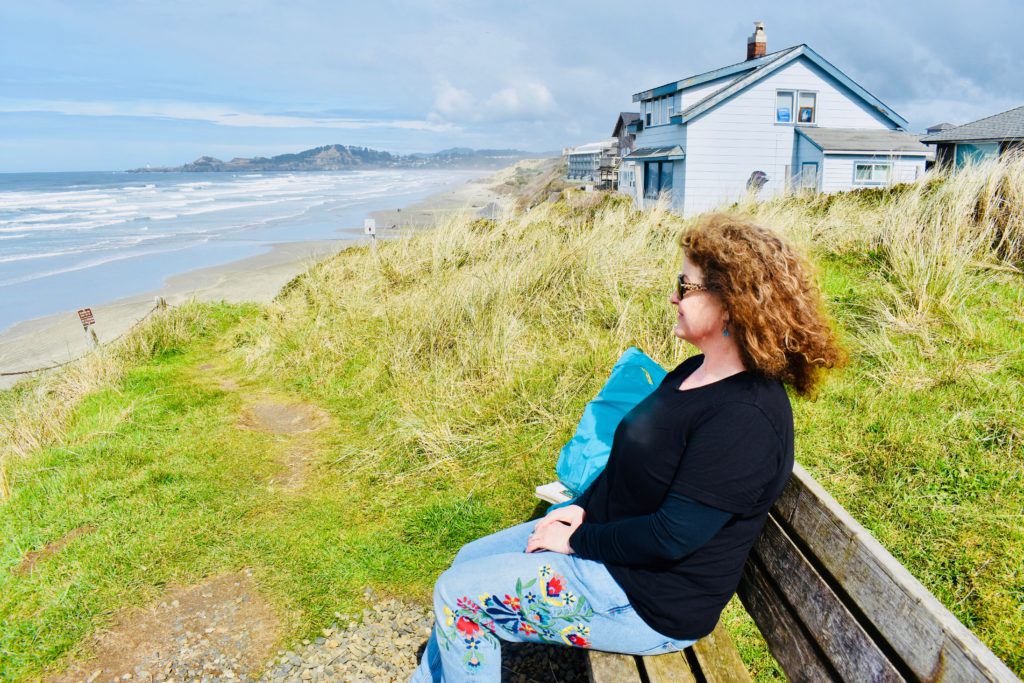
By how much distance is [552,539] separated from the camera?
2.22 meters

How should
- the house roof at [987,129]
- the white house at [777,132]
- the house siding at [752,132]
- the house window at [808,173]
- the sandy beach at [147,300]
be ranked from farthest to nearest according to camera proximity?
the house roof at [987,129], the house siding at [752,132], the white house at [777,132], the house window at [808,173], the sandy beach at [147,300]

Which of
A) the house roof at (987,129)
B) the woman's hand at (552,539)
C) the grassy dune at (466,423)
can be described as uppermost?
the house roof at (987,129)

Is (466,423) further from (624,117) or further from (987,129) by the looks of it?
(624,117)

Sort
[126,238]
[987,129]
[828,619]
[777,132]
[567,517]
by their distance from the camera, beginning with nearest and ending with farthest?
[828,619], [567,517], [777,132], [987,129], [126,238]

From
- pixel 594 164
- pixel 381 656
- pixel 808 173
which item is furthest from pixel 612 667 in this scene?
pixel 594 164

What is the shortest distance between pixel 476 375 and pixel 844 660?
177 inches

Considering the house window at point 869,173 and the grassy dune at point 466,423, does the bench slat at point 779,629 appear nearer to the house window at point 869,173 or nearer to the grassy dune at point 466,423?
the grassy dune at point 466,423

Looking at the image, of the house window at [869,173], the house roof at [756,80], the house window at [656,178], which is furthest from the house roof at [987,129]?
the house window at [656,178]

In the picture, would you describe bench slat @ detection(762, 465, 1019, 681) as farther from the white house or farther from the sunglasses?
the white house

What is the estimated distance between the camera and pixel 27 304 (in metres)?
17.1

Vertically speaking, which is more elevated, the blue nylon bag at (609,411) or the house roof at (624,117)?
the house roof at (624,117)

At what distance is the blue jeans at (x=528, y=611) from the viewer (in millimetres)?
2092

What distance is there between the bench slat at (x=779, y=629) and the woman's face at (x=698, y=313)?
2.65ft

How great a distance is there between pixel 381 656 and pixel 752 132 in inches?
909
